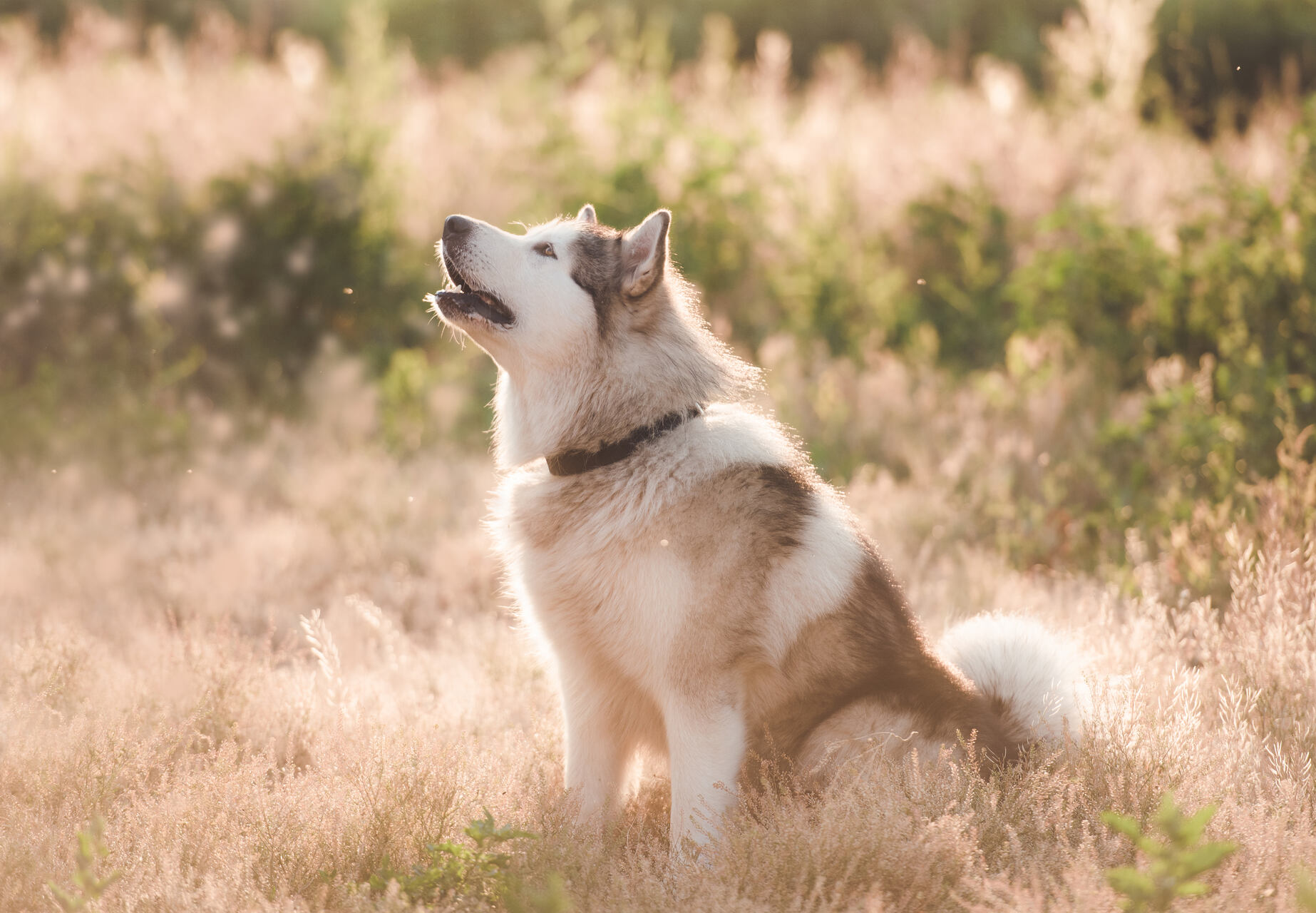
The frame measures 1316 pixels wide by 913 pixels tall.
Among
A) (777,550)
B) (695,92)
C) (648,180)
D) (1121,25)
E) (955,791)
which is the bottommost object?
(955,791)

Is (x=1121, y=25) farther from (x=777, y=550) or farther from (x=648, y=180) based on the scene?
(x=777, y=550)

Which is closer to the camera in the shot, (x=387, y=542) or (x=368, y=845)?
(x=368, y=845)

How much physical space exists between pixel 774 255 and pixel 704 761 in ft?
21.7

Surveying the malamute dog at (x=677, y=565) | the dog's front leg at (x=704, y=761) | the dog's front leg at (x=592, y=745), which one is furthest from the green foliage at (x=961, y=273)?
the dog's front leg at (x=704, y=761)

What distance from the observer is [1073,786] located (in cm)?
295

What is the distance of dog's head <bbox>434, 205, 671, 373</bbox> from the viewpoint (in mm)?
3508

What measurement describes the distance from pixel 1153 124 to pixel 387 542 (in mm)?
9397

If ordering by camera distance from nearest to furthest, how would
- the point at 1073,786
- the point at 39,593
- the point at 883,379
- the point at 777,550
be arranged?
the point at 1073,786 < the point at 777,550 < the point at 39,593 < the point at 883,379

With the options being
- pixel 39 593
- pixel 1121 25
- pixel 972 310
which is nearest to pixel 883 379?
pixel 972 310

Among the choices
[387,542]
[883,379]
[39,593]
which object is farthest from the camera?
[883,379]

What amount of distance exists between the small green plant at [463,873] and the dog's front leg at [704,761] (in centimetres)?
49

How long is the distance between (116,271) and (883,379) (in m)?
5.47

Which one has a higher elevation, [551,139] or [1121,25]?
[1121,25]

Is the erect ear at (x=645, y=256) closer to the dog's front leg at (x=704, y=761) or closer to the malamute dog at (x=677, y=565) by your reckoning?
the malamute dog at (x=677, y=565)
